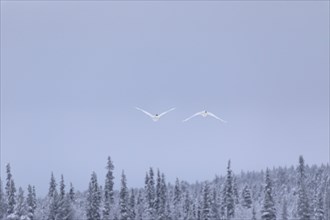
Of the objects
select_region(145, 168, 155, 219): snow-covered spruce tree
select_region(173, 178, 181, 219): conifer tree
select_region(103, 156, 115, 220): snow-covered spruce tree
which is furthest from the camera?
select_region(173, 178, 181, 219): conifer tree

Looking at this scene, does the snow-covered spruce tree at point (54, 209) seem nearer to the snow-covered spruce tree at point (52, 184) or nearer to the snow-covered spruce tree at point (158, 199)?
the snow-covered spruce tree at point (52, 184)

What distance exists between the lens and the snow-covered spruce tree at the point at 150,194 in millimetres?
165000

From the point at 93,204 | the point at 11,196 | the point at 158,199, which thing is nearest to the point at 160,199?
the point at 158,199

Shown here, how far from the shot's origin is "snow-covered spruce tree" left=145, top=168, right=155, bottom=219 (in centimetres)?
16500

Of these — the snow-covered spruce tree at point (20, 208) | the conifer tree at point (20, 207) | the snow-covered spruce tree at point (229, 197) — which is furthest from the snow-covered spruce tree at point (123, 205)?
the snow-covered spruce tree at point (229, 197)

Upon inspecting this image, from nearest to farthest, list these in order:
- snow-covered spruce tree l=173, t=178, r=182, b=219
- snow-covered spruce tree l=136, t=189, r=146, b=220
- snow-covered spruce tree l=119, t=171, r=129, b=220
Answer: snow-covered spruce tree l=119, t=171, r=129, b=220
snow-covered spruce tree l=136, t=189, r=146, b=220
snow-covered spruce tree l=173, t=178, r=182, b=219

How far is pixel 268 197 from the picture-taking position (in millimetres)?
136625

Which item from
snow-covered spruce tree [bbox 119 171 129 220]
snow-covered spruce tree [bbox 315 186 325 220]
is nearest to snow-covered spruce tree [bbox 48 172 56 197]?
snow-covered spruce tree [bbox 119 171 129 220]

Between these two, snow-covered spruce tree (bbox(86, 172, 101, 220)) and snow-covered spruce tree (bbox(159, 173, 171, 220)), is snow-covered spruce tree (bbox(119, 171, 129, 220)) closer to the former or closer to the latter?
snow-covered spruce tree (bbox(86, 172, 101, 220))

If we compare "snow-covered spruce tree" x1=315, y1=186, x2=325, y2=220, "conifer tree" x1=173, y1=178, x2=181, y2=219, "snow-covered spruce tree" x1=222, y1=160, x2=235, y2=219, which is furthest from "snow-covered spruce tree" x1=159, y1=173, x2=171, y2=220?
"snow-covered spruce tree" x1=315, y1=186, x2=325, y2=220

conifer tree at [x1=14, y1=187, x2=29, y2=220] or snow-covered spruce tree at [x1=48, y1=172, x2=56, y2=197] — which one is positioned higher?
snow-covered spruce tree at [x1=48, y1=172, x2=56, y2=197]

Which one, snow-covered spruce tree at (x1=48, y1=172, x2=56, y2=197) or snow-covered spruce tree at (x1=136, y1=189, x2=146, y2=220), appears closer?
snow-covered spruce tree at (x1=48, y1=172, x2=56, y2=197)

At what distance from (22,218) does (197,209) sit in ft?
155

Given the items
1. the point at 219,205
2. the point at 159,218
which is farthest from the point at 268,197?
the point at 219,205
